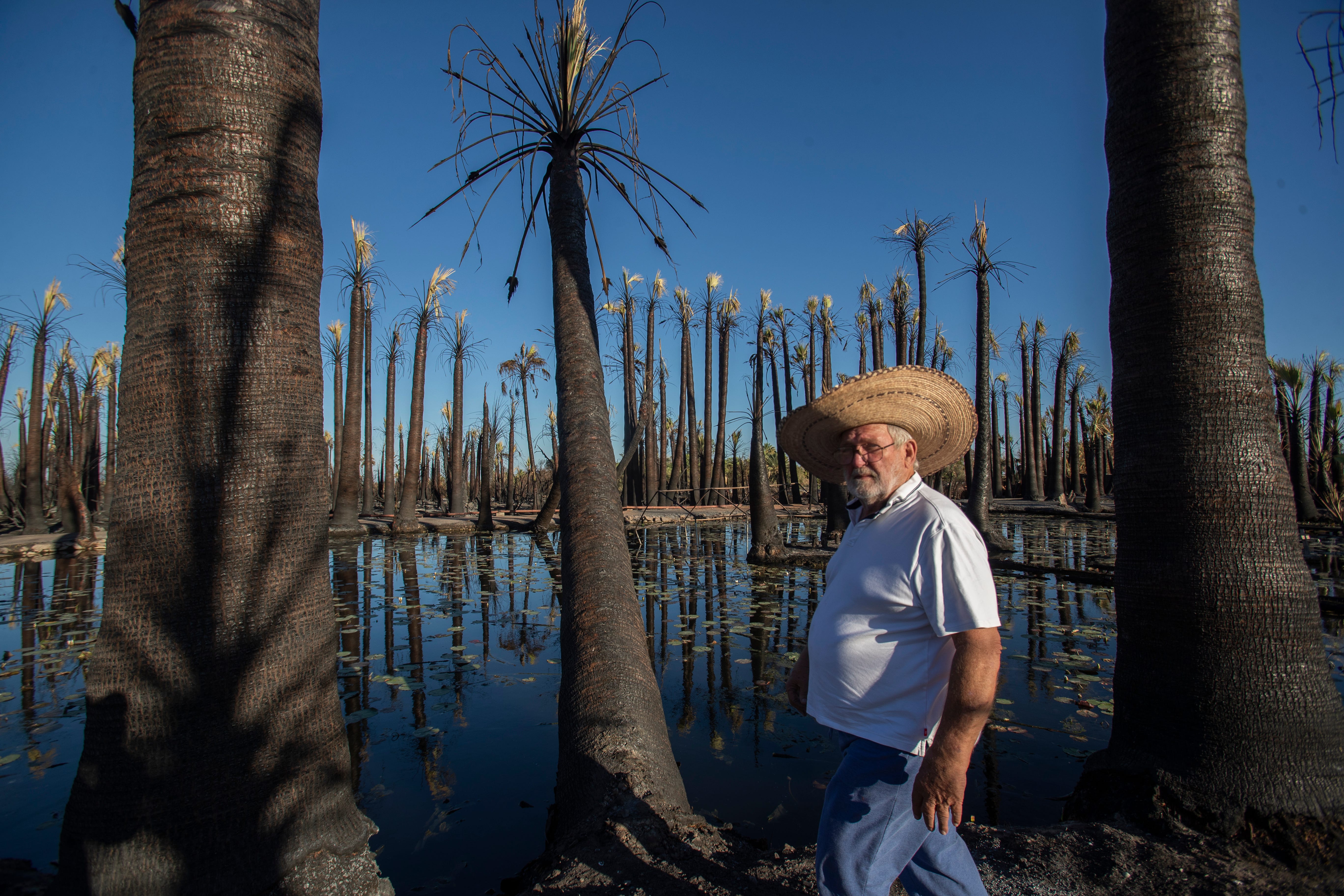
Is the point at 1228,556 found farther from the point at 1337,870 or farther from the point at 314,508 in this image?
the point at 314,508

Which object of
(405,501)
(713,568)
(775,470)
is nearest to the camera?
(713,568)

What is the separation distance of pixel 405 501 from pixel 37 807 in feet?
63.4

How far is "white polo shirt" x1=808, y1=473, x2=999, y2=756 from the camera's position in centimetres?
182

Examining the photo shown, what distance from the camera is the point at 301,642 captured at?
2.58 meters

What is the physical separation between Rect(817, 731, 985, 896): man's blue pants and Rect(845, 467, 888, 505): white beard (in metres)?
0.80

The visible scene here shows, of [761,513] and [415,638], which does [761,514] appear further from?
[415,638]

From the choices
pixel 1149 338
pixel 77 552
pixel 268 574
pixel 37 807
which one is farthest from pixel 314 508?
pixel 77 552

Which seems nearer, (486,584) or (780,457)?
(486,584)

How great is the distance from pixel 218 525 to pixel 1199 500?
4187 mm

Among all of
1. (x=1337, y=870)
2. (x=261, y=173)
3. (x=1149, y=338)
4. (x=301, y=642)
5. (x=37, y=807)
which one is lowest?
(x=37, y=807)

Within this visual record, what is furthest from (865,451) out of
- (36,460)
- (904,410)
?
(36,460)

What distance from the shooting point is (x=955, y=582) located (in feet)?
5.94

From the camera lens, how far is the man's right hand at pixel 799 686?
2.48 meters

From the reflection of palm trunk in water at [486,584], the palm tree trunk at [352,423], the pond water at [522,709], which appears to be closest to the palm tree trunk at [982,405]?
the pond water at [522,709]
